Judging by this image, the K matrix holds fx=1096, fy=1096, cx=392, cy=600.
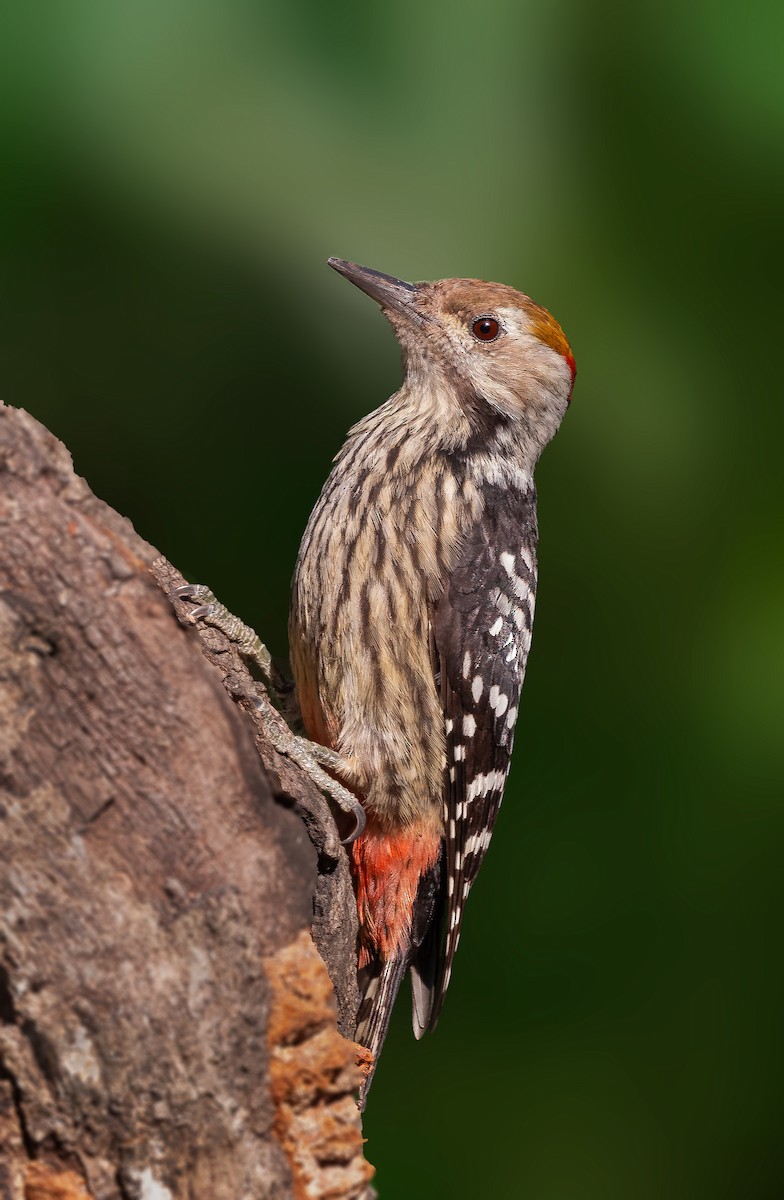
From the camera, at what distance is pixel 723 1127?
3402 mm

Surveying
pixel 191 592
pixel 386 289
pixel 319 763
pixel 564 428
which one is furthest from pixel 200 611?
pixel 564 428

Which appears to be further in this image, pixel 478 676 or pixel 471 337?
pixel 471 337

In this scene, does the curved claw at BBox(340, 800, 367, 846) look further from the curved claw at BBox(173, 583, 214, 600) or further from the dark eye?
the dark eye

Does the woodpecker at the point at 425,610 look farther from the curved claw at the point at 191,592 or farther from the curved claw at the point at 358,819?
the curved claw at the point at 191,592

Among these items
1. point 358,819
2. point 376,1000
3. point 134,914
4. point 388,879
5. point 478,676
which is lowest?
point 376,1000

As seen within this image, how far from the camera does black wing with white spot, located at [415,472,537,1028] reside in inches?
107

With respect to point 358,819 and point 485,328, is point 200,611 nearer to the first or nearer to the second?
point 358,819

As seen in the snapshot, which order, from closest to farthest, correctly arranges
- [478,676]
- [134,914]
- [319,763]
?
[134,914] < [319,763] < [478,676]

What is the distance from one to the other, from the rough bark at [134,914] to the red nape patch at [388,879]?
125 cm

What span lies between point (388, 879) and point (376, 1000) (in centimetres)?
31

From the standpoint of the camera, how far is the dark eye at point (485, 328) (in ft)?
9.77

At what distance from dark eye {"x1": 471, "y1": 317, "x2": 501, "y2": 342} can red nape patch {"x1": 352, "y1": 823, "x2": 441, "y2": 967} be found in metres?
1.32

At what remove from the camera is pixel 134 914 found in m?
1.43

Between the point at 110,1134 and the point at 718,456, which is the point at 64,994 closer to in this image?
the point at 110,1134
